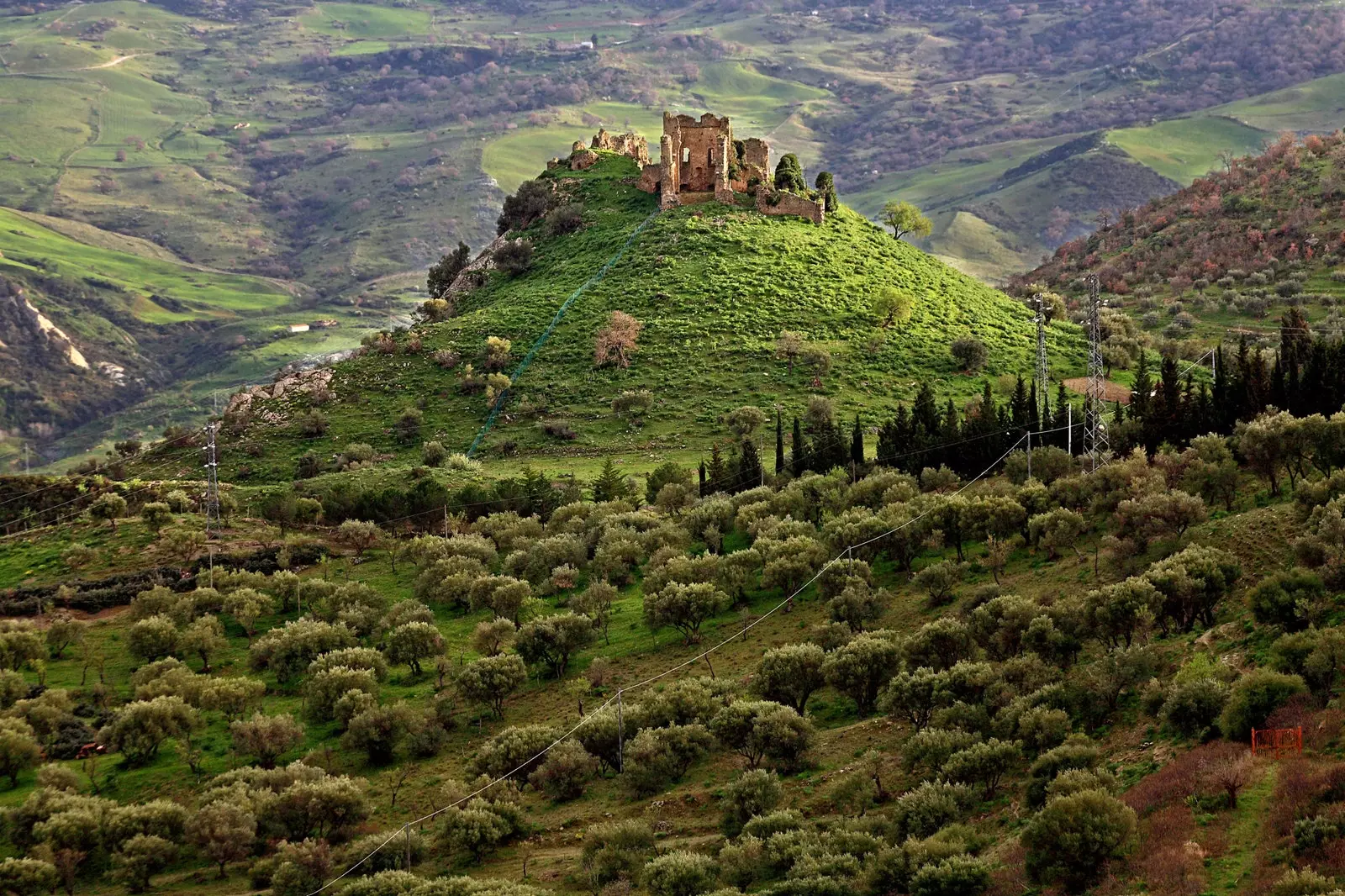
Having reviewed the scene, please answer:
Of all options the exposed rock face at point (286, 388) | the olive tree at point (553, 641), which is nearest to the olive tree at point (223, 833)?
the olive tree at point (553, 641)

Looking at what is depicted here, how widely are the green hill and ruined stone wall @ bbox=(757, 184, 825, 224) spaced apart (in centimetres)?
126

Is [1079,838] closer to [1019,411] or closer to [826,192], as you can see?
[1019,411]

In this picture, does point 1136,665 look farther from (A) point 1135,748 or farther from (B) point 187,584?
(B) point 187,584

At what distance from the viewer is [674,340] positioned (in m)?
123

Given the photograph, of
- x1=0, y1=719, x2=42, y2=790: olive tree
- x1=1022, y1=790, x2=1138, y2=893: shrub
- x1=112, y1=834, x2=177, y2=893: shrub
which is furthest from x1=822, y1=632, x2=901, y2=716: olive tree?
x1=0, y1=719, x2=42, y2=790: olive tree

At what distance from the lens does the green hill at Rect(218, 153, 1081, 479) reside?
115 m

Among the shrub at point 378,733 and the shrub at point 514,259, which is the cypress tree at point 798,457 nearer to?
the shrub at point 378,733

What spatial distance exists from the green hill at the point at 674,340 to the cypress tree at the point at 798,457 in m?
11.2

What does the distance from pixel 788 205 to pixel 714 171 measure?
24.9 feet

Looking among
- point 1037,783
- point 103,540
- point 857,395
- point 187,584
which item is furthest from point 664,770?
point 857,395

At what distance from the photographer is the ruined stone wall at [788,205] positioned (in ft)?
459

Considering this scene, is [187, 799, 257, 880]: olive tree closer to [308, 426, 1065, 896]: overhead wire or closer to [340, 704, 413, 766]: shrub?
[308, 426, 1065, 896]: overhead wire

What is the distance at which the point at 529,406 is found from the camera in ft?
383

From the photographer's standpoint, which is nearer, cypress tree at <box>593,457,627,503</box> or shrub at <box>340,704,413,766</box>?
shrub at <box>340,704,413,766</box>
